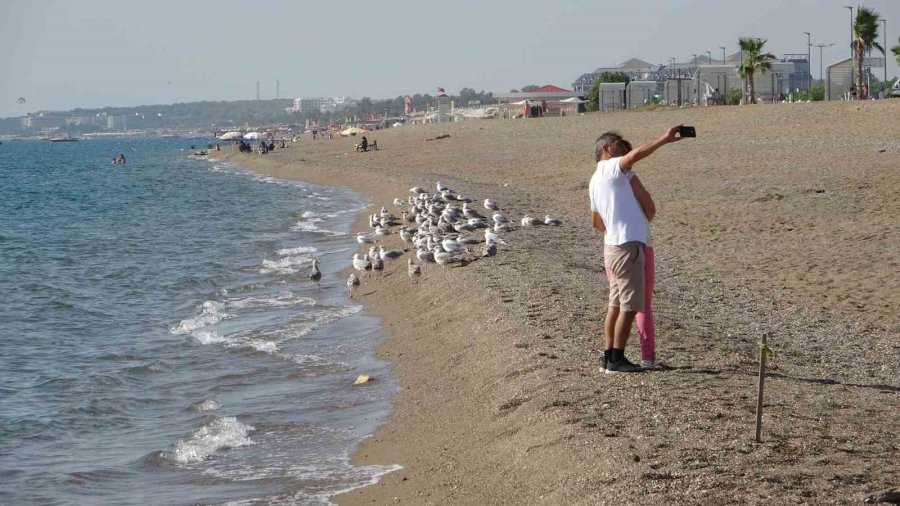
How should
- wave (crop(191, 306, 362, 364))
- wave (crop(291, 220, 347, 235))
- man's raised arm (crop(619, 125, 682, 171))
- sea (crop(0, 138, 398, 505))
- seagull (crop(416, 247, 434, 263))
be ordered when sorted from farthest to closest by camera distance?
wave (crop(291, 220, 347, 235))
seagull (crop(416, 247, 434, 263))
wave (crop(191, 306, 362, 364))
sea (crop(0, 138, 398, 505))
man's raised arm (crop(619, 125, 682, 171))

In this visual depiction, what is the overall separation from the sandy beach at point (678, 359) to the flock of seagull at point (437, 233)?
0.86ft

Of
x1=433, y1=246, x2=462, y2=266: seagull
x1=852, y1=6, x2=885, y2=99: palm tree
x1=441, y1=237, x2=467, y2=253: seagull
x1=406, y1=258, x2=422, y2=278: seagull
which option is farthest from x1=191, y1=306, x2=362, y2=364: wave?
x1=852, y1=6, x2=885, y2=99: palm tree

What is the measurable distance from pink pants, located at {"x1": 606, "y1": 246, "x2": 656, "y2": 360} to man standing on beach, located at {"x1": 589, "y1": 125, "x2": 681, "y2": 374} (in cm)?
6

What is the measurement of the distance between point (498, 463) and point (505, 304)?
459 centimetres

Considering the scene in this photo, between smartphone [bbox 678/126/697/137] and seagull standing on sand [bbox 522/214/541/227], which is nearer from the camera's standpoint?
smartphone [bbox 678/126/697/137]

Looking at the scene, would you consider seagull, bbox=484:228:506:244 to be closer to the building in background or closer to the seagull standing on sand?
the seagull standing on sand

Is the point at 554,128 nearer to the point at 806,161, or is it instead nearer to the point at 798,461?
the point at 806,161

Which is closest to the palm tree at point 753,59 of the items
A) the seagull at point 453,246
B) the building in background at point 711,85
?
the building in background at point 711,85

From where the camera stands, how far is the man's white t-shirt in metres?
7.94

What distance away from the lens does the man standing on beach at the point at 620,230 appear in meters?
7.96

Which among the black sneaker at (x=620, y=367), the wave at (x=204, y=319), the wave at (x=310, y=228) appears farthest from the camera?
the wave at (x=310, y=228)

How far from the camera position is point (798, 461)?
6.12 metres

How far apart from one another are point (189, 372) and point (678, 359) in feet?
19.8

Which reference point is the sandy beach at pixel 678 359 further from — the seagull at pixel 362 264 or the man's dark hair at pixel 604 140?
the man's dark hair at pixel 604 140
